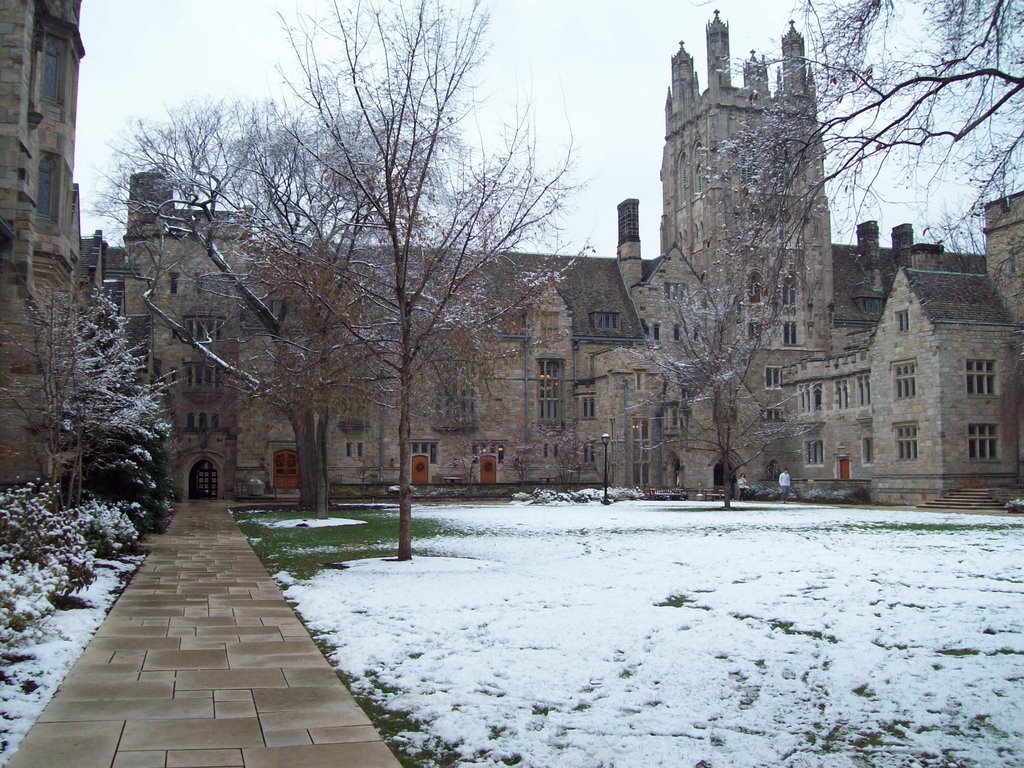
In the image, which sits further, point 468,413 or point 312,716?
point 468,413

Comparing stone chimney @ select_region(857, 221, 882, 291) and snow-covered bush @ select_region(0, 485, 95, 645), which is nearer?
snow-covered bush @ select_region(0, 485, 95, 645)

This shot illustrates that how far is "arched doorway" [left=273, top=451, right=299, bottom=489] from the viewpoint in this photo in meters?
42.6

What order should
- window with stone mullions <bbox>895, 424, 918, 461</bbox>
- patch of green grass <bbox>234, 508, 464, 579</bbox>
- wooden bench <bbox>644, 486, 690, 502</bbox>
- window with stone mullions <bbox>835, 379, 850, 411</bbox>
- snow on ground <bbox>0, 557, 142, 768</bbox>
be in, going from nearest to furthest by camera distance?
snow on ground <bbox>0, 557, 142, 768</bbox> < patch of green grass <bbox>234, 508, 464, 579</bbox> < window with stone mullions <bbox>895, 424, 918, 461</bbox> < wooden bench <bbox>644, 486, 690, 502</bbox> < window with stone mullions <bbox>835, 379, 850, 411</bbox>

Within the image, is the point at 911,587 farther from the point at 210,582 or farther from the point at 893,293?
the point at 893,293

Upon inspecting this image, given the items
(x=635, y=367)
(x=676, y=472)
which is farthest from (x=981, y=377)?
(x=676, y=472)

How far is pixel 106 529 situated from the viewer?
44.9ft

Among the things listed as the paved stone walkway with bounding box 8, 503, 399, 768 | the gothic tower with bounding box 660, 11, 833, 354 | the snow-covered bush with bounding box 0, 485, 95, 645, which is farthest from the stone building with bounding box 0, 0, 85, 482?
the gothic tower with bounding box 660, 11, 833, 354

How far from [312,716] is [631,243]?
46.8 m

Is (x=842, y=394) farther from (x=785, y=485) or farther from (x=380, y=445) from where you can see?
(x=380, y=445)

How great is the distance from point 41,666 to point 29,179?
12135mm

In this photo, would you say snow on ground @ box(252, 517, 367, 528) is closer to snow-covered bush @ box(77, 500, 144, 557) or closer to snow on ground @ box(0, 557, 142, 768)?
snow-covered bush @ box(77, 500, 144, 557)

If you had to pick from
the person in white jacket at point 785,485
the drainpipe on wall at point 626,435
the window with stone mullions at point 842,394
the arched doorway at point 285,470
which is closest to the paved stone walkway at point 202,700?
the person in white jacket at point 785,485

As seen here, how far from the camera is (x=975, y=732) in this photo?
5547 millimetres

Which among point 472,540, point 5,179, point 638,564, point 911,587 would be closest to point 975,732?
point 911,587
